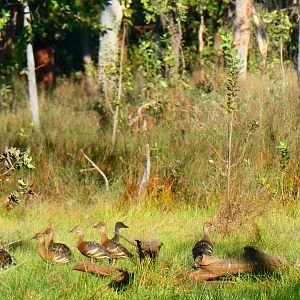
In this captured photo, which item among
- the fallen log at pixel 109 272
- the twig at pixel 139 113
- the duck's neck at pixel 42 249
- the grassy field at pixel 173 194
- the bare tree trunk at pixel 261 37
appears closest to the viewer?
the fallen log at pixel 109 272

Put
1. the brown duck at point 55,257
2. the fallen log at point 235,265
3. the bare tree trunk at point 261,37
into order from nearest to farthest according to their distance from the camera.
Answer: the fallen log at point 235,265 < the brown duck at point 55,257 < the bare tree trunk at point 261,37

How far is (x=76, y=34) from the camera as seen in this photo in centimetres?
3241

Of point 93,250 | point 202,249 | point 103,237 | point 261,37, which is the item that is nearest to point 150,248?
point 202,249

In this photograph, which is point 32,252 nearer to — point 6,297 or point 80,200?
point 6,297

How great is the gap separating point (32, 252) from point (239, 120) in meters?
4.24

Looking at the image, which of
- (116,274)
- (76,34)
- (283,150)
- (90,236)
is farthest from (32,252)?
(76,34)

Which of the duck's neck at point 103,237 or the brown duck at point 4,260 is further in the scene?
the duck's neck at point 103,237

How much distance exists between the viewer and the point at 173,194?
1176cm

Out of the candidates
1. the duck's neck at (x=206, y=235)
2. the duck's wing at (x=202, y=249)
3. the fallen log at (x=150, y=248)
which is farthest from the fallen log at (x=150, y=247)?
the duck's neck at (x=206, y=235)

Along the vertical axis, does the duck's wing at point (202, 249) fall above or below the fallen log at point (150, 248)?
below

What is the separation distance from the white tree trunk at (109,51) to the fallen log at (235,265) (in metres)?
7.51

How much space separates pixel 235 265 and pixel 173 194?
13.5ft

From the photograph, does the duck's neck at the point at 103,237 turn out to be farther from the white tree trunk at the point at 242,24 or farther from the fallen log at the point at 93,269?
the white tree trunk at the point at 242,24

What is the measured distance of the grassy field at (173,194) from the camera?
7500 mm
